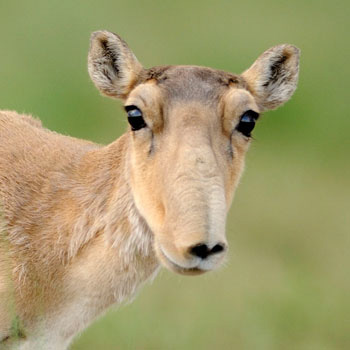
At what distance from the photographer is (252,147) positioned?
15.5m

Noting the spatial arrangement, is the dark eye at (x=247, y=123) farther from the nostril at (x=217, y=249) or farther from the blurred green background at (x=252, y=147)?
the blurred green background at (x=252, y=147)

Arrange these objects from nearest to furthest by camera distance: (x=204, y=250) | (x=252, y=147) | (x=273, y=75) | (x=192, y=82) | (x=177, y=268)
→ (x=204, y=250) → (x=177, y=268) → (x=192, y=82) → (x=273, y=75) → (x=252, y=147)

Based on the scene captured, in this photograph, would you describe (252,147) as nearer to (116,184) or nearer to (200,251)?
(116,184)

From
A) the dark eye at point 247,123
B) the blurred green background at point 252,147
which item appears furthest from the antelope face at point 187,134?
the blurred green background at point 252,147

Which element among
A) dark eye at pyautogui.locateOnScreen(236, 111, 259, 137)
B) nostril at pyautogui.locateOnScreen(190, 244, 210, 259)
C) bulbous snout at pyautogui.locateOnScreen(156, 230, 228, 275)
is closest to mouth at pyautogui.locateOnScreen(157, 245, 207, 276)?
bulbous snout at pyautogui.locateOnScreen(156, 230, 228, 275)

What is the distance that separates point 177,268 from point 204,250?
34 cm

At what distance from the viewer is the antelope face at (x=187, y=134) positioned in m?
7.60

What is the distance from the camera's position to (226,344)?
11.5 m

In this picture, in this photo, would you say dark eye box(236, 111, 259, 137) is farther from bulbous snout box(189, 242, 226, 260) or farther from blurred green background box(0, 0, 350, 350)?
blurred green background box(0, 0, 350, 350)

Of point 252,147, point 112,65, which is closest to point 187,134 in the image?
point 112,65

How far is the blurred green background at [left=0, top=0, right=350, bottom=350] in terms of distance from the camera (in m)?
12.1

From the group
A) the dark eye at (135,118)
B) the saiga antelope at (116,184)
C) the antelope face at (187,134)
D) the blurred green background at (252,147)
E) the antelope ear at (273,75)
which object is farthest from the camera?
the blurred green background at (252,147)

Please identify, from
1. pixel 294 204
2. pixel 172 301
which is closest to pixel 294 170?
pixel 294 204

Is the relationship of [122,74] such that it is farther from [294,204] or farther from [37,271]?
[294,204]
